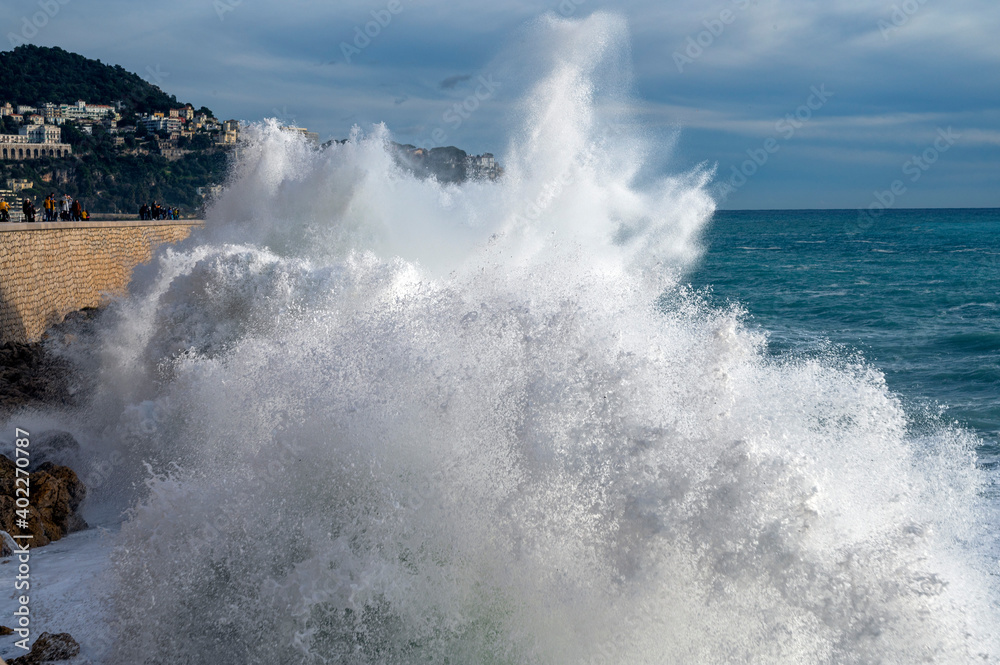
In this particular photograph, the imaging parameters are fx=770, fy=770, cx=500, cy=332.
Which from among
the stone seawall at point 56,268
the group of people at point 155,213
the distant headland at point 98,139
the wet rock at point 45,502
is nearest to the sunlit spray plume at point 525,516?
the wet rock at point 45,502

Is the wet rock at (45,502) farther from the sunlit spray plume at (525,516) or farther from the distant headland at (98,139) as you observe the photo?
the distant headland at (98,139)

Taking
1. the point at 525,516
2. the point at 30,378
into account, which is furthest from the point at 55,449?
the point at 525,516

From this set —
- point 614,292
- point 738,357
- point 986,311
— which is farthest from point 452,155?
point 738,357

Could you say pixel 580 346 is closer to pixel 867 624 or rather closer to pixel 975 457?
pixel 867 624

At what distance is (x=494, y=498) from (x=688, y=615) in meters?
1.21

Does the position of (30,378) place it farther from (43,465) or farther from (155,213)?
(155,213)

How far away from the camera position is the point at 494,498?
441cm

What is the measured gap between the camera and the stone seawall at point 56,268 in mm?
14234

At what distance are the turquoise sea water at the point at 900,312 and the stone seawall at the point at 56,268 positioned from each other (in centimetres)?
1328

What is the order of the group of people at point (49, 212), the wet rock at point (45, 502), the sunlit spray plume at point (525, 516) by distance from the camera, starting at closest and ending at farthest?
the sunlit spray plume at point (525, 516) < the wet rock at point (45, 502) < the group of people at point (49, 212)

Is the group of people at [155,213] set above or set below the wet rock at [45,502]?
above

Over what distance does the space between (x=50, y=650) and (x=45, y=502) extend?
2.56m

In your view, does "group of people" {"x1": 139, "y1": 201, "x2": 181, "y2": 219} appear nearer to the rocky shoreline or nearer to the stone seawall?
the stone seawall

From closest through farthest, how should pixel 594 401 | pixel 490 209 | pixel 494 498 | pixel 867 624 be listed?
pixel 867 624, pixel 494 498, pixel 594 401, pixel 490 209
